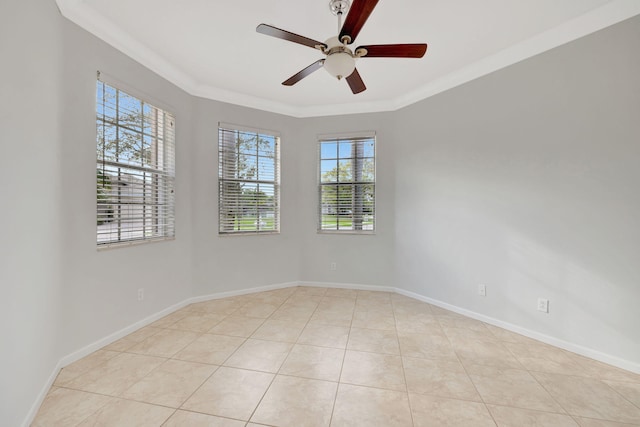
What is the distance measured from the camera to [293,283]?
423 cm

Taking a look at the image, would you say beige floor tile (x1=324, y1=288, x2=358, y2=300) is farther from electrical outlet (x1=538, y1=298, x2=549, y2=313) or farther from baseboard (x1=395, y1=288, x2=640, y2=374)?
electrical outlet (x1=538, y1=298, x2=549, y2=313)

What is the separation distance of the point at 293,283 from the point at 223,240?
1.27 m

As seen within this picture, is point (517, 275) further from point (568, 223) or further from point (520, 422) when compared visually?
point (520, 422)

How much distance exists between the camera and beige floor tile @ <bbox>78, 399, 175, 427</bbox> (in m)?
1.52

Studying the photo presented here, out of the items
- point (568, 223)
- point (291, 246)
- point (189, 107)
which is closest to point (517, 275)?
point (568, 223)

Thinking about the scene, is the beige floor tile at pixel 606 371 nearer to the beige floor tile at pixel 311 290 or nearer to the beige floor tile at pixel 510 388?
A: the beige floor tile at pixel 510 388

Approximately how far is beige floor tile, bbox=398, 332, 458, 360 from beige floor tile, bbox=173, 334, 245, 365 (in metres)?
1.49

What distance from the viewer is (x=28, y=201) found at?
1.57 m

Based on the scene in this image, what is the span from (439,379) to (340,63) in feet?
7.73

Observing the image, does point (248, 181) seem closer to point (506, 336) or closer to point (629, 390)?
point (506, 336)

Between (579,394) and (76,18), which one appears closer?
(579,394)

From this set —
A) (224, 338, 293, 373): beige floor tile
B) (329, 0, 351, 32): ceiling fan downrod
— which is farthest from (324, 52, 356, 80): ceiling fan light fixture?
(224, 338, 293, 373): beige floor tile

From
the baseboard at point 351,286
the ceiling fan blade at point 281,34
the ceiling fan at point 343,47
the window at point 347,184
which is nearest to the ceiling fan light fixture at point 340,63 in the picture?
the ceiling fan at point 343,47

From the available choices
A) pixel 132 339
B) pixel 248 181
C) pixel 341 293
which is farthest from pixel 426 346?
pixel 248 181
